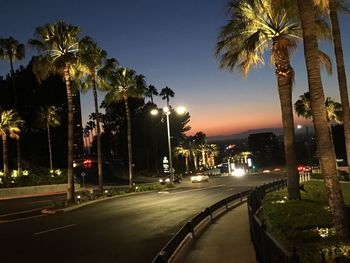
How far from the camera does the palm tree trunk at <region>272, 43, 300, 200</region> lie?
2054 cm

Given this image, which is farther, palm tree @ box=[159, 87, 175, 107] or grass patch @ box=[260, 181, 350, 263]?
palm tree @ box=[159, 87, 175, 107]

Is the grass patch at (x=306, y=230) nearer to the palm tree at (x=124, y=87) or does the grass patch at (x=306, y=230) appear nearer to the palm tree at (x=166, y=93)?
the palm tree at (x=124, y=87)

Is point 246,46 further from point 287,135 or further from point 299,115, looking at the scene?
point 299,115

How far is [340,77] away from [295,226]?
295 inches

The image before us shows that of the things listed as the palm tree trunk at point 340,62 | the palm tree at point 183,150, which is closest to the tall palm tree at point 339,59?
the palm tree trunk at point 340,62

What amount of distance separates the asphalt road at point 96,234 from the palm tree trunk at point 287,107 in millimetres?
5122

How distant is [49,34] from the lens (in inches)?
1197

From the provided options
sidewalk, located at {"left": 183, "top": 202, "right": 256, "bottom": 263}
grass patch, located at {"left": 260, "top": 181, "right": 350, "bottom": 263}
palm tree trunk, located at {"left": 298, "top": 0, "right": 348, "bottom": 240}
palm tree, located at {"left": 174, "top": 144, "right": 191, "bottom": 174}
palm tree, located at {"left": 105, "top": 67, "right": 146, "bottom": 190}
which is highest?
palm tree, located at {"left": 105, "top": 67, "right": 146, "bottom": 190}

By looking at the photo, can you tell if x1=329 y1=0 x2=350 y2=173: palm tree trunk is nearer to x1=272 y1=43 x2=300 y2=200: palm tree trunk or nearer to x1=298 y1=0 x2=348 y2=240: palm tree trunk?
x1=272 y1=43 x2=300 y2=200: palm tree trunk

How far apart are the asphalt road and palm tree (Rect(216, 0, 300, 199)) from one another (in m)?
5.78

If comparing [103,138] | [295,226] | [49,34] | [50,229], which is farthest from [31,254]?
[103,138]

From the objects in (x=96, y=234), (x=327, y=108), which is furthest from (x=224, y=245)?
(x=327, y=108)

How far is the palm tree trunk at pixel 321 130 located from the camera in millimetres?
11672

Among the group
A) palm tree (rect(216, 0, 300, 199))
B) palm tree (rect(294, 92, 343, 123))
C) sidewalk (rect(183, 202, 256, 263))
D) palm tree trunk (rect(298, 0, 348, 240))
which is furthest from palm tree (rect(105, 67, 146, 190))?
palm tree trunk (rect(298, 0, 348, 240))
